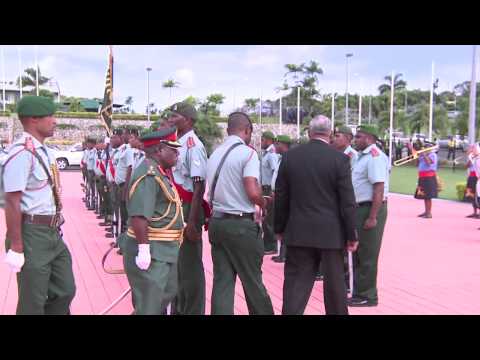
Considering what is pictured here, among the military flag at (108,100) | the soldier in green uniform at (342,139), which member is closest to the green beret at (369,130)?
the soldier in green uniform at (342,139)

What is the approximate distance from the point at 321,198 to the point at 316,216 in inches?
5.8

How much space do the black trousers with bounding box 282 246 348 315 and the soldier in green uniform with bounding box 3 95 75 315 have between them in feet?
5.60

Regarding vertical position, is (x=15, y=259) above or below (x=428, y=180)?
above

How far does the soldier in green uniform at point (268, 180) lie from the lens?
861cm

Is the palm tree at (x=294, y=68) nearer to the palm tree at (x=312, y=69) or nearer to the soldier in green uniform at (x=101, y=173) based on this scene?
the palm tree at (x=312, y=69)

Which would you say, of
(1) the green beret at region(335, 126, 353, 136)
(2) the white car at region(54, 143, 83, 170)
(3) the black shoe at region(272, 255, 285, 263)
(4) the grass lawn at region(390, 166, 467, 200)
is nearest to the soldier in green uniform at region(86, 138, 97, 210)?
(3) the black shoe at region(272, 255, 285, 263)

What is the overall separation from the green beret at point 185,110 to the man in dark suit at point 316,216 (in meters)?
1.06

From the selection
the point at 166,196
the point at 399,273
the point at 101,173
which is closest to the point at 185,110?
the point at 166,196

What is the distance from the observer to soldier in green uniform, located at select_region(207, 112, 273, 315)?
4.28 metres

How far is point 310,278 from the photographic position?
4.45 meters

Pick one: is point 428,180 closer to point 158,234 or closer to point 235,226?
point 235,226

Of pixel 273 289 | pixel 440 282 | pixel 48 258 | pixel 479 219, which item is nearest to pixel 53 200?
pixel 48 258

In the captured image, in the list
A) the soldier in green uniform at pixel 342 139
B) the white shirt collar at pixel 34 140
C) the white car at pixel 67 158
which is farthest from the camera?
the white car at pixel 67 158

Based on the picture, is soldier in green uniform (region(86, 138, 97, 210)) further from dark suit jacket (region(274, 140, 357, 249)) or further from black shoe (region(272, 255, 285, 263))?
dark suit jacket (region(274, 140, 357, 249))
